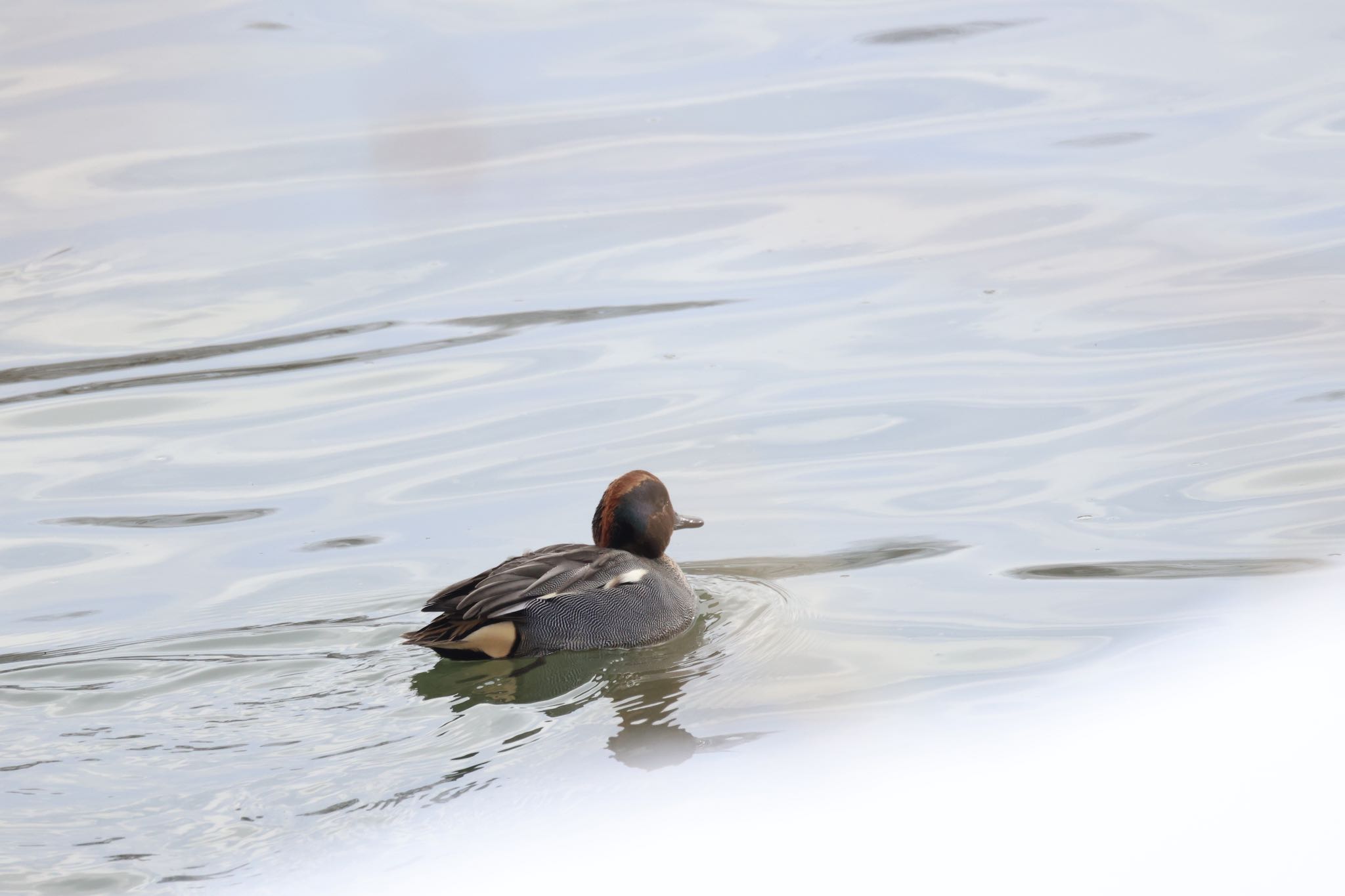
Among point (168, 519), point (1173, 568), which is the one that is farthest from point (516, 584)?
point (1173, 568)

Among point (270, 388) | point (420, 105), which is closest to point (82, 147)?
point (420, 105)

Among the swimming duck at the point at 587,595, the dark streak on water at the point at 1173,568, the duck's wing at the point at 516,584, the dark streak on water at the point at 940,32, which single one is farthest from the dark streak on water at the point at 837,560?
the dark streak on water at the point at 940,32

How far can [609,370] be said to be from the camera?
8.92 meters

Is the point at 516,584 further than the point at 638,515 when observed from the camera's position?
No

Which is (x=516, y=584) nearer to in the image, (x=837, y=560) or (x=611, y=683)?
(x=611, y=683)

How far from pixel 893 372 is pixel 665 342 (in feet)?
4.57

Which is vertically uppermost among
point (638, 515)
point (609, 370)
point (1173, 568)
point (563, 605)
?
point (609, 370)

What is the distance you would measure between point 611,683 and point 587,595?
48cm

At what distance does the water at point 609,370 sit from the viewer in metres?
5.33

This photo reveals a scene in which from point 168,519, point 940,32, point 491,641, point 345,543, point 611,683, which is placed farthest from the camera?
point 940,32

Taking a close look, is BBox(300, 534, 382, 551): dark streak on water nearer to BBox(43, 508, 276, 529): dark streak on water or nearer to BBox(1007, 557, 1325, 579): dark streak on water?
BBox(43, 508, 276, 529): dark streak on water

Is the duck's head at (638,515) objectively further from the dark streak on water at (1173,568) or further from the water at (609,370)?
the dark streak on water at (1173,568)

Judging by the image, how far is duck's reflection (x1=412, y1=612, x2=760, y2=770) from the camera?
5.12m

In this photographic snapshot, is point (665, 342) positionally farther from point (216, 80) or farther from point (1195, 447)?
point (216, 80)
